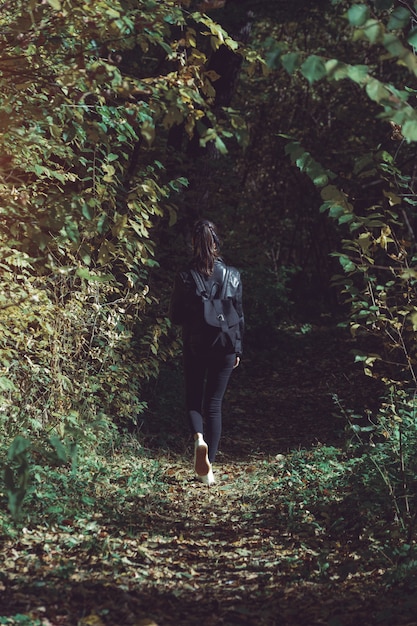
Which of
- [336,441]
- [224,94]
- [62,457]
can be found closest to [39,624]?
[62,457]

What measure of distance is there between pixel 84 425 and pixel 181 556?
226 cm

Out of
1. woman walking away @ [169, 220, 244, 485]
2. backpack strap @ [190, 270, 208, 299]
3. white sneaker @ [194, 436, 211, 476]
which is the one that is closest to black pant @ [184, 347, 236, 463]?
woman walking away @ [169, 220, 244, 485]

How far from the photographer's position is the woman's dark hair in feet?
21.1

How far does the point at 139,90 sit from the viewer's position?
12.3ft

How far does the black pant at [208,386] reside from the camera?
658cm

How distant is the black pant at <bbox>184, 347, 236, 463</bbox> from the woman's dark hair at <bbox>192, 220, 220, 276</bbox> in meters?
0.72

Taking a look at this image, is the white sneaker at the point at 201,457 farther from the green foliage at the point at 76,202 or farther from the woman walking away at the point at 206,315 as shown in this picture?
the green foliage at the point at 76,202

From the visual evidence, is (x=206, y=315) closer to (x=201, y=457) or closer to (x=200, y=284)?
(x=200, y=284)

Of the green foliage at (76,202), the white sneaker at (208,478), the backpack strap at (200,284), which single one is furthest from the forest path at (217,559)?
the backpack strap at (200,284)

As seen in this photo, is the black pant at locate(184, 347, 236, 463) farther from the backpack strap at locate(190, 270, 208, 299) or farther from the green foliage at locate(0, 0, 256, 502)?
the green foliage at locate(0, 0, 256, 502)

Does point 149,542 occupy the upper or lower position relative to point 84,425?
lower

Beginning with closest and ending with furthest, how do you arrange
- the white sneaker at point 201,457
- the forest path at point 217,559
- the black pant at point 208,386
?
the forest path at point 217,559 → the white sneaker at point 201,457 → the black pant at point 208,386

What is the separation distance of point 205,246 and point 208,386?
49.9 inches

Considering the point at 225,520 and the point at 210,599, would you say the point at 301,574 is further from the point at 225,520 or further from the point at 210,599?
the point at 225,520
